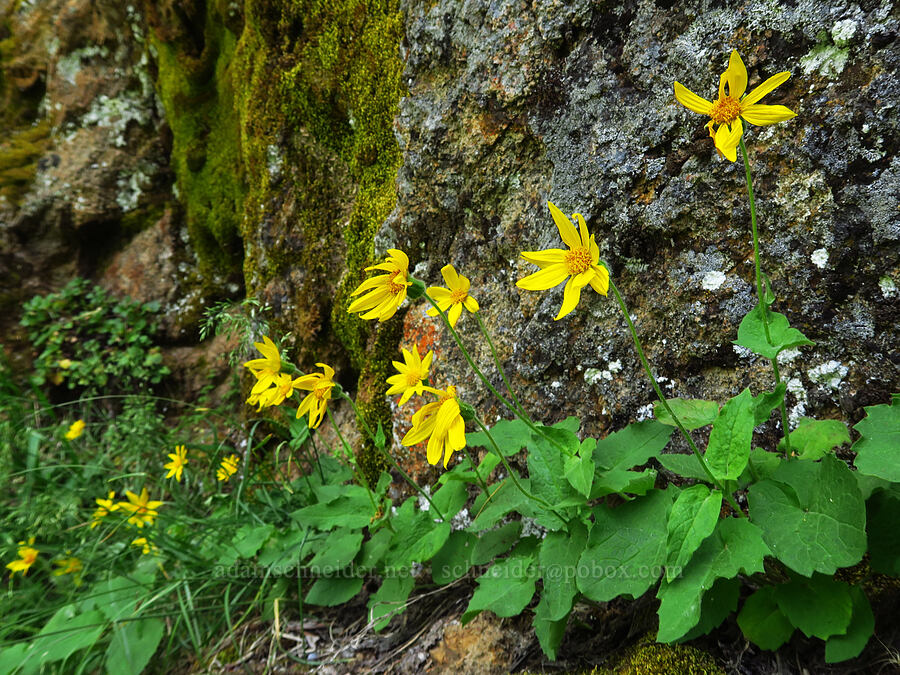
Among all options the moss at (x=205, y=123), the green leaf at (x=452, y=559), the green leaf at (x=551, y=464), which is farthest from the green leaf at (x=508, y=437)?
the moss at (x=205, y=123)

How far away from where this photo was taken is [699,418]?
131cm

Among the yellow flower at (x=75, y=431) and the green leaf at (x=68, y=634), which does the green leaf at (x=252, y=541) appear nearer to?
the green leaf at (x=68, y=634)

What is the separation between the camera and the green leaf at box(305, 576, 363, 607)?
74.7 inches

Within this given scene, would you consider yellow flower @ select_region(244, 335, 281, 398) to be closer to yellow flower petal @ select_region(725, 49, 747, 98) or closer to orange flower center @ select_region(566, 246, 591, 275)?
orange flower center @ select_region(566, 246, 591, 275)

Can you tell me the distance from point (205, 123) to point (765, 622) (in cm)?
403

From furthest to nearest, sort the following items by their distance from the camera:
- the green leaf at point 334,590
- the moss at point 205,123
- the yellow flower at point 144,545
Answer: the moss at point 205,123 → the yellow flower at point 144,545 → the green leaf at point 334,590

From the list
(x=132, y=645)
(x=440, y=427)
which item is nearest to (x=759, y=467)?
(x=440, y=427)

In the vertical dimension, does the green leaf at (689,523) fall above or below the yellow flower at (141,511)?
above

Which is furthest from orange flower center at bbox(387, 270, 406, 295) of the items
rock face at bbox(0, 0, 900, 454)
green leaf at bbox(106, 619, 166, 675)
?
green leaf at bbox(106, 619, 166, 675)

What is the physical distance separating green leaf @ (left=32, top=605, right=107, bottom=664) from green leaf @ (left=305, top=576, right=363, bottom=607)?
0.81 metres

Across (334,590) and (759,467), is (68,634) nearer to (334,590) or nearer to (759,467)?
(334,590)

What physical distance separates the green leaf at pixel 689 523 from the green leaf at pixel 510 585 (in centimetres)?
43

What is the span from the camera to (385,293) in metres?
1.41

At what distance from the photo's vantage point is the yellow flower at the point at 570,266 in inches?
44.2
